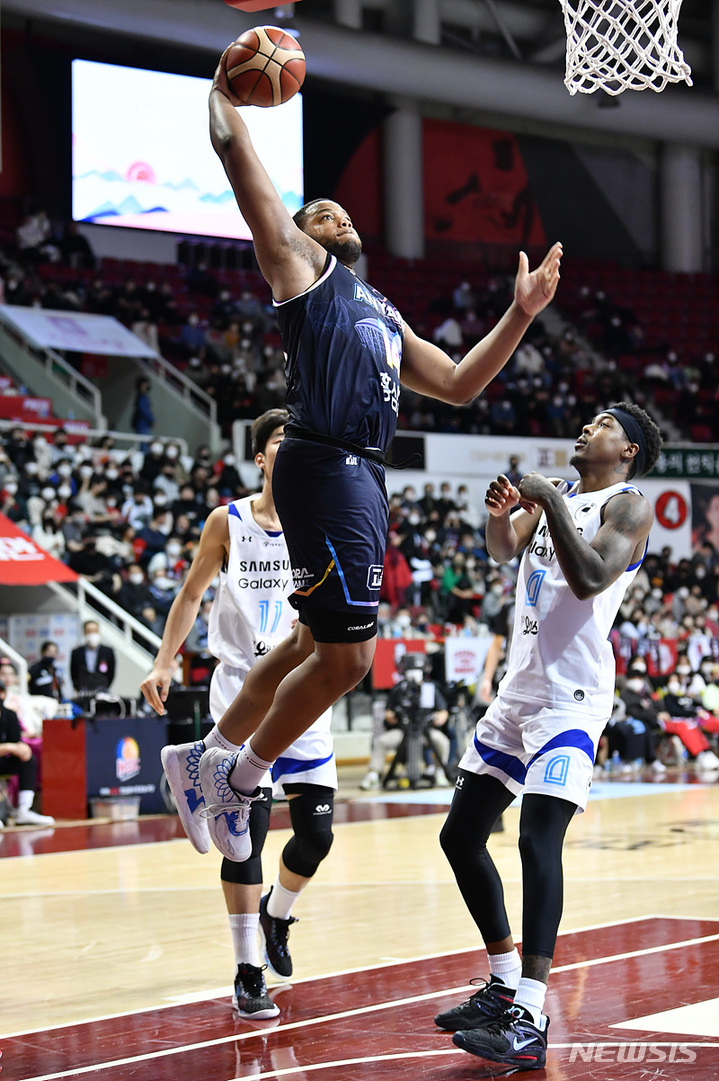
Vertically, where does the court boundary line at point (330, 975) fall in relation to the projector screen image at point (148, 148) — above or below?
below

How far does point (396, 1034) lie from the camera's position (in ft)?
14.2

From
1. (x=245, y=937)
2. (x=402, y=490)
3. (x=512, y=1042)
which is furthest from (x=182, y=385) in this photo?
(x=512, y=1042)

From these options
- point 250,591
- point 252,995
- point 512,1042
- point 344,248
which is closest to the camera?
point 512,1042

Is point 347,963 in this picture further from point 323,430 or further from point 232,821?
point 323,430

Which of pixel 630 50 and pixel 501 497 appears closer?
pixel 501 497

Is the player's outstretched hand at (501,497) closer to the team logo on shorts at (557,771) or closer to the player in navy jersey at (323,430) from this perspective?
the player in navy jersey at (323,430)

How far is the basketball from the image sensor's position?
3764 mm

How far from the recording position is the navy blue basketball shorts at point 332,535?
3717 mm

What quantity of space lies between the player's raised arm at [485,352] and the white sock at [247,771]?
4.05ft

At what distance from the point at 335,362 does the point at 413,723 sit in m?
10.6

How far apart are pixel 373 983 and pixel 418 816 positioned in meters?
6.46

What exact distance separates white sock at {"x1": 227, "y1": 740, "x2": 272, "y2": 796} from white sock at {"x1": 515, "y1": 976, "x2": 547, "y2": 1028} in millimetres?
1012

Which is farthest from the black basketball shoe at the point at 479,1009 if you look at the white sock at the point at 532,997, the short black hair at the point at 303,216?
the short black hair at the point at 303,216

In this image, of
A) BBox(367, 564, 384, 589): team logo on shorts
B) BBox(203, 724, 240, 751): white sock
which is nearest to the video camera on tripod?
BBox(203, 724, 240, 751): white sock
